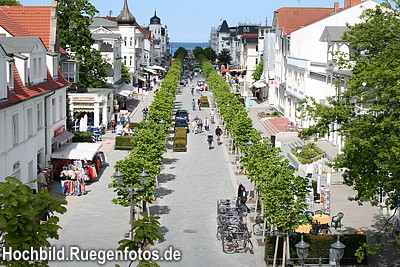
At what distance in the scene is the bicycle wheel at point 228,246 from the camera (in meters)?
23.5

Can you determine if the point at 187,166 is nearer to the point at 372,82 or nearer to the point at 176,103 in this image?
the point at 372,82

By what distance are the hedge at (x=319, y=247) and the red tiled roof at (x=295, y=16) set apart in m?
47.0

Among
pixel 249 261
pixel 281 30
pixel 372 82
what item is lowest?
pixel 249 261

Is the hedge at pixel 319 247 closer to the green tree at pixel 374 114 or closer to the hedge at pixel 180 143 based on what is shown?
the green tree at pixel 374 114

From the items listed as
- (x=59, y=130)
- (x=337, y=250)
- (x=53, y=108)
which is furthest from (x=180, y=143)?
(x=337, y=250)

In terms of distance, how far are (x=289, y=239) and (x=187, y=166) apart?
19076mm

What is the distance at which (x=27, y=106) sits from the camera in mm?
30312

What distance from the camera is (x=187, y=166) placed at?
136ft

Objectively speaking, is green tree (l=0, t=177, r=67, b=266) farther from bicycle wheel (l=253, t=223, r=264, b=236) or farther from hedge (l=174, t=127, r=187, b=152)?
hedge (l=174, t=127, r=187, b=152)

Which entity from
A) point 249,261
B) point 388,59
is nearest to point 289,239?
point 249,261

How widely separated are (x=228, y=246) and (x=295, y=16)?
172 ft

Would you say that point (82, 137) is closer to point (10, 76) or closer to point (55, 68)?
point (55, 68)

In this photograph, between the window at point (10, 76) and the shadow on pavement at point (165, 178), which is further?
the shadow on pavement at point (165, 178)

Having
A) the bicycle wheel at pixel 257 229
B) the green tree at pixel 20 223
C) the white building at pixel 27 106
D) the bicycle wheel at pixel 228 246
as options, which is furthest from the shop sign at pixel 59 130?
the green tree at pixel 20 223
